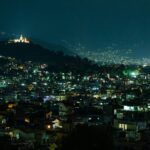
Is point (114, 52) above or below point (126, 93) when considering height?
above

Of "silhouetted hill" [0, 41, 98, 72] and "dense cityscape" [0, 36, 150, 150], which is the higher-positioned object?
"silhouetted hill" [0, 41, 98, 72]

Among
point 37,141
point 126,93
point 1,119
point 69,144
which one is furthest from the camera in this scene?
point 126,93

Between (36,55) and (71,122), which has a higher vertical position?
(36,55)

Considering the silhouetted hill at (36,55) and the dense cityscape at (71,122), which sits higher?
the silhouetted hill at (36,55)

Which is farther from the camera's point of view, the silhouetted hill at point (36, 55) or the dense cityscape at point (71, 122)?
the silhouetted hill at point (36, 55)

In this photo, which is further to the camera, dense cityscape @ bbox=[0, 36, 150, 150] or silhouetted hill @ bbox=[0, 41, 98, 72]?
silhouetted hill @ bbox=[0, 41, 98, 72]

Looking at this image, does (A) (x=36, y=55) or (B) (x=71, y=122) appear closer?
(B) (x=71, y=122)

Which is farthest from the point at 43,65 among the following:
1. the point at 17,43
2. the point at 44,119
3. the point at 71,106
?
the point at 44,119

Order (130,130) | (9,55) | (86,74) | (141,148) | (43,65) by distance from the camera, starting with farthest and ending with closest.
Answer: (9,55) < (43,65) < (86,74) < (130,130) < (141,148)

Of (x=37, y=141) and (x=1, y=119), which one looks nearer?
(x=37, y=141)

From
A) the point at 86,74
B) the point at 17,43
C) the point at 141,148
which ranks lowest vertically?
the point at 141,148

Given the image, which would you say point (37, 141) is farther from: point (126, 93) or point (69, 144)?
point (126, 93)
